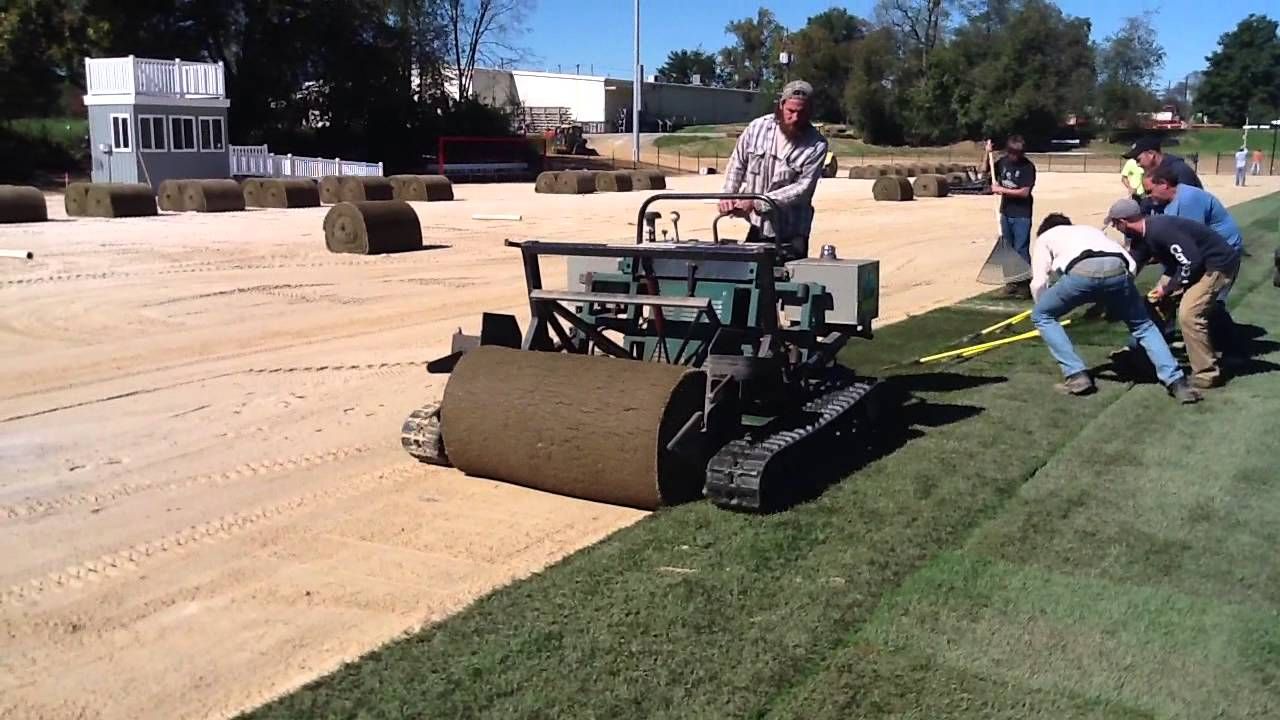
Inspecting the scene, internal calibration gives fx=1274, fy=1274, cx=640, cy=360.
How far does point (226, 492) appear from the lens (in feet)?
22.0

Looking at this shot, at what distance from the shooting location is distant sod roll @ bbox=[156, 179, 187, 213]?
26688 mm

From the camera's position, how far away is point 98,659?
181 inches

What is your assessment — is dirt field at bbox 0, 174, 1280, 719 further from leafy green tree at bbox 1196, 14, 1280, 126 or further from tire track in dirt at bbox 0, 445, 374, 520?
leafy green tree at bbox 1196, 14, 1280, 126

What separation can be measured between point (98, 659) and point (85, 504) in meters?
2.06

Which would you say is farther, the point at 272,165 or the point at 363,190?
the point at 272,165

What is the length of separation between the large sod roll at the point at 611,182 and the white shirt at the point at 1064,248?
103ft

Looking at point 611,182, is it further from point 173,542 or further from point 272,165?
point 173,542

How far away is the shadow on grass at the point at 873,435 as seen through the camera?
6418 millimetres

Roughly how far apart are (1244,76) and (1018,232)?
114 m

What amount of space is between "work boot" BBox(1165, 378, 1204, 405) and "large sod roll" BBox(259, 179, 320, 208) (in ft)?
76.5

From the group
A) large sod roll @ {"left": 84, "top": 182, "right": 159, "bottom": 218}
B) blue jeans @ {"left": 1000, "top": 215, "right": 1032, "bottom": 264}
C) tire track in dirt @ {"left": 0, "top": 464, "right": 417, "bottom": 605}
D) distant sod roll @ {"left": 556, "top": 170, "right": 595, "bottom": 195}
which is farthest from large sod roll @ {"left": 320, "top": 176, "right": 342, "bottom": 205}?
tire track in dirt @ {"left": 0, "top": 464, "right": 417, "bottom": 605}

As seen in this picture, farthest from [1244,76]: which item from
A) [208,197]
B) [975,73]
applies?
[208,197]

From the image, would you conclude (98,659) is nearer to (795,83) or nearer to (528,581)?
(528,581)

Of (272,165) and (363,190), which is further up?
(272,165)
